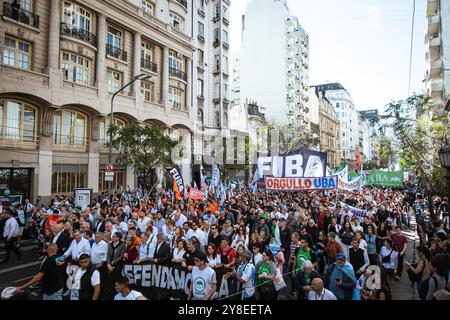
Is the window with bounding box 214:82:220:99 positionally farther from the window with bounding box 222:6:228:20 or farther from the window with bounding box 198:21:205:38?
the window with bounding box 222:6:228:20

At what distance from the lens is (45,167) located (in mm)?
20078

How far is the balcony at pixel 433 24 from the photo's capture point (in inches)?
1307

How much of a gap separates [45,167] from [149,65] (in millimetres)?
14093

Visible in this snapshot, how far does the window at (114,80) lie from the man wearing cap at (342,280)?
79.7 feet

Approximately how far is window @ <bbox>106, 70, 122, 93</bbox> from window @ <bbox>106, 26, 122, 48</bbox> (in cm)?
233

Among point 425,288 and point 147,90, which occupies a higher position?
point 147,90

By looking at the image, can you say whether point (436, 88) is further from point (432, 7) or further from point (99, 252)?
point (99, 252)

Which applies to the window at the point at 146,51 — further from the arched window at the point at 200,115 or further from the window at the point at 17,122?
the window at the point at 17,122

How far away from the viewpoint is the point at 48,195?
20078 millimetres

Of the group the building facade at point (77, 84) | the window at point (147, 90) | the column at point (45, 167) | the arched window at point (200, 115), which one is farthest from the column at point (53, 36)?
the arched window at point (200, 115)

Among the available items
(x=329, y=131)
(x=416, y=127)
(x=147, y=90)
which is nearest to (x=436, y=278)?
(x=416, y=127)

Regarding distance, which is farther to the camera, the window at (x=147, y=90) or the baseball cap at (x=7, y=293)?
the window at (x=147, y=90)

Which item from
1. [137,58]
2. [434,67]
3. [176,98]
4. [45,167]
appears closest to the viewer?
[45,167]

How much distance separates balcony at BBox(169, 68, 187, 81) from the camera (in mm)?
31697
